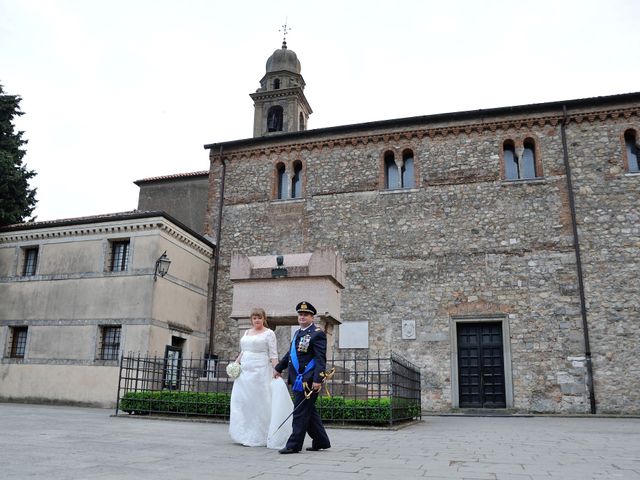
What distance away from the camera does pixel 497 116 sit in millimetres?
20094

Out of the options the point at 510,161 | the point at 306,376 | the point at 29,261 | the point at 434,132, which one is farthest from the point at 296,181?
the point at 306,376

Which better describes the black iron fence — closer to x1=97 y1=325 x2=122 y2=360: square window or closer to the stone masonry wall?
the stone masonry wall

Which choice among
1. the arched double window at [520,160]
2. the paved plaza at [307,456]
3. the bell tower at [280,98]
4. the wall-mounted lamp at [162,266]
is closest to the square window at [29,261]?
the wall-mounted lamp at [162,266]

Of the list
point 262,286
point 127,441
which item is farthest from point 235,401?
point 262,286

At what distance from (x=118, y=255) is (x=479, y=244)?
41.0 feet

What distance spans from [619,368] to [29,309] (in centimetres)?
1963

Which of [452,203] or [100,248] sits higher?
[452,203]

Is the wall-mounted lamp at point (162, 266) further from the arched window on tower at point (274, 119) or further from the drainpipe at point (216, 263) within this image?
the arched window on tower at point (274, 119)

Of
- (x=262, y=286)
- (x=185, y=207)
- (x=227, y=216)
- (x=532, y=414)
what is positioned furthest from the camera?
(x=185, y=207)

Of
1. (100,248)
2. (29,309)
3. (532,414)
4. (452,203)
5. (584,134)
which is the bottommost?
(532,414)

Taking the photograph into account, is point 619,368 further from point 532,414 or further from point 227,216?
point 227,216

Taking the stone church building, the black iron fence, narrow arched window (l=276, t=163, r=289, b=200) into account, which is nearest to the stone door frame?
the stone church building

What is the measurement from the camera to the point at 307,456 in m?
6.08

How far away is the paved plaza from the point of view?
475 centimetres
